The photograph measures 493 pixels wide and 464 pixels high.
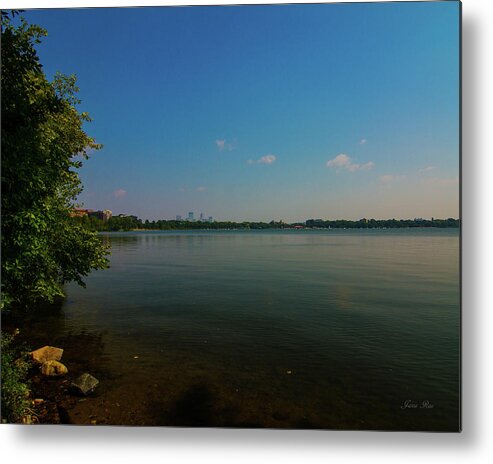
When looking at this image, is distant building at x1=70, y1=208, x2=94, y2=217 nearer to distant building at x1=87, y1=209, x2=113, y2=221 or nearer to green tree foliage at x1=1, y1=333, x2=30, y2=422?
distant building at x1=87, y1=209, x2=113, y2=221

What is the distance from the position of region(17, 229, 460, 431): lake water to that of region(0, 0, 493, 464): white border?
26 cm

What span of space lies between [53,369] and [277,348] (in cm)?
400

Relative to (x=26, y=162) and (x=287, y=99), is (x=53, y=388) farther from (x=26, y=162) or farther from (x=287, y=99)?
(x=287, y=99)

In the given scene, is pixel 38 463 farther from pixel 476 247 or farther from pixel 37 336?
pixel 476 247

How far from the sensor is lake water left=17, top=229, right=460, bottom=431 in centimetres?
498

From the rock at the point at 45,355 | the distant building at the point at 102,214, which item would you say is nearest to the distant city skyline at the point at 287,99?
the distant building at the point at 102,214

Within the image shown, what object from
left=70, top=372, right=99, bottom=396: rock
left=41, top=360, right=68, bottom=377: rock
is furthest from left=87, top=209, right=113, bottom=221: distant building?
left=70, top=372, right=99, bottom=396: rock

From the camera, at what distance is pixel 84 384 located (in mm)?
5273

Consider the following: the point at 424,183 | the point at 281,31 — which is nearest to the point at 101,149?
the point at 281,31

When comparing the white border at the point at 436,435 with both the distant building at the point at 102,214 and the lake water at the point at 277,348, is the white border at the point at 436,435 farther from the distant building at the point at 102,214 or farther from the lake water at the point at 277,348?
the distant building at the point at 102,214

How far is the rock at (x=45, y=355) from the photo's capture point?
579 cm

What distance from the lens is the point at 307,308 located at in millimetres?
9922

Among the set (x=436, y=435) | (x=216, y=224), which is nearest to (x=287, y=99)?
(x=216, y=224)

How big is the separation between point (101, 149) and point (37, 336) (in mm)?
3970
